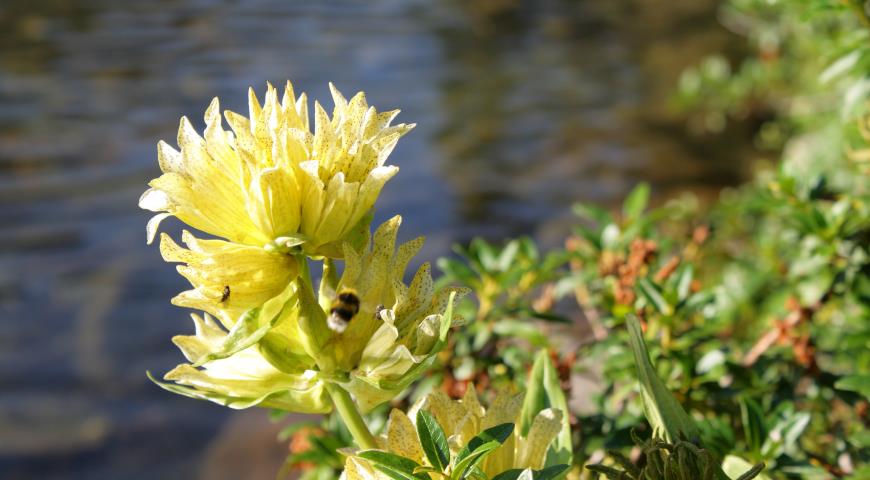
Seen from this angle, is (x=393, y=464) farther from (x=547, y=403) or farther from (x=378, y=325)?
(x=547, y=403)

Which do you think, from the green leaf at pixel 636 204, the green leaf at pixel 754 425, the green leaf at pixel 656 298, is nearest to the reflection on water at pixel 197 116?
the green leaf at pixel 636 204

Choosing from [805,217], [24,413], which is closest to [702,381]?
[805,217]

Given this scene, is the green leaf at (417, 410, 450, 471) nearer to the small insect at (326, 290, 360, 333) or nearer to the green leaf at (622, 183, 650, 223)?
the small insect at (326, 290, 360, 333)

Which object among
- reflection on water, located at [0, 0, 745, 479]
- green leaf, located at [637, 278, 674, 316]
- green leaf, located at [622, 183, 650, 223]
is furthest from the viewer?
reflection on water, located at [0, 0, 745, 479]

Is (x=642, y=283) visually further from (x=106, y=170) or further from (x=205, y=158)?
(x=106, y=170)

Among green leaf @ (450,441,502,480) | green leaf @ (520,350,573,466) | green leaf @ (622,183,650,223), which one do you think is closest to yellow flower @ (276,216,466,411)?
green leaf @ (450,441,502,480)

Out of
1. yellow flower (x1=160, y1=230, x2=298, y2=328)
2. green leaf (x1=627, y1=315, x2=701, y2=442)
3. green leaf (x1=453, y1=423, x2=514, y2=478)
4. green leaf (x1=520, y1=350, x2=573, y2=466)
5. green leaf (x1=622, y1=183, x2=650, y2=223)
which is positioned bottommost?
green leaf (x1=622, y1=183, x2=650, y2=223)

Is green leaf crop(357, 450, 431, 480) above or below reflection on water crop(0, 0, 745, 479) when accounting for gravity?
above
